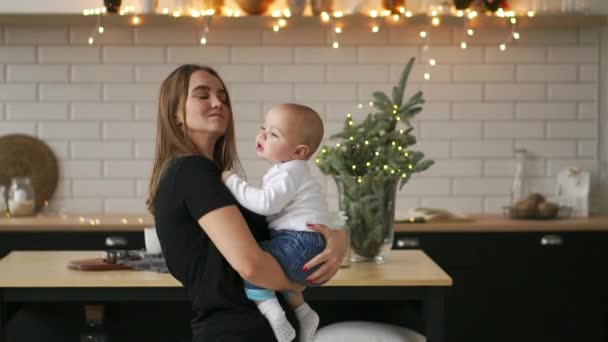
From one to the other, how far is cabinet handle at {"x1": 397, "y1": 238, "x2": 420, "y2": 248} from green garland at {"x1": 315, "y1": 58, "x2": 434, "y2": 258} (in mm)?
1189

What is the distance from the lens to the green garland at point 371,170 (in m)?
3.86

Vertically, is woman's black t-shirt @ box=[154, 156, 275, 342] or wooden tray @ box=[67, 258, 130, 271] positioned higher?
woman's black t-shirt @ box=[154, 156, 275, 342]

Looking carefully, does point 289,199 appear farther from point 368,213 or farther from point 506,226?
point 506,226

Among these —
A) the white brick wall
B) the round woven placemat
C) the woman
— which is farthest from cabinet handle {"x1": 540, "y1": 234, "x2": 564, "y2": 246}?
the woman

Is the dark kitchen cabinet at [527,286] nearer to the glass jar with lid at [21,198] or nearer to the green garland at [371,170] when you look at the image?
the green garland at [371,170]

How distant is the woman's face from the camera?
104 inches

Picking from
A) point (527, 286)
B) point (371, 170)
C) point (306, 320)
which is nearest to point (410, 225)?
point (527, 286)

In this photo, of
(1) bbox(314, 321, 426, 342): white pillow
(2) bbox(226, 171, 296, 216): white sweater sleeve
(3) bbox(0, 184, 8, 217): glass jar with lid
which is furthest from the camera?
(3) bbox(0, 184, 8, 217): glass jar with lid

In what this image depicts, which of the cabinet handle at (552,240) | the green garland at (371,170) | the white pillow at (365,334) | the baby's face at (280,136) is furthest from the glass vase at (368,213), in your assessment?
the cabinet handle at (552,240)

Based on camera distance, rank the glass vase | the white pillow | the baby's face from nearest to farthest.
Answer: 1. the baby's face
2. the white pillow
3. the glass vase

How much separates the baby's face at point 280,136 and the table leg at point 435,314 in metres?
1.00

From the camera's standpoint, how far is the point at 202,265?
2568 millimetres

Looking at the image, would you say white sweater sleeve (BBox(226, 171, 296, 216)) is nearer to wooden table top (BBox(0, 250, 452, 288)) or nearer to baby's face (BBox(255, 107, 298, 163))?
baby's face (BBox(255, 107, 298, 163))

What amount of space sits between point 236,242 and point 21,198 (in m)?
3.22
